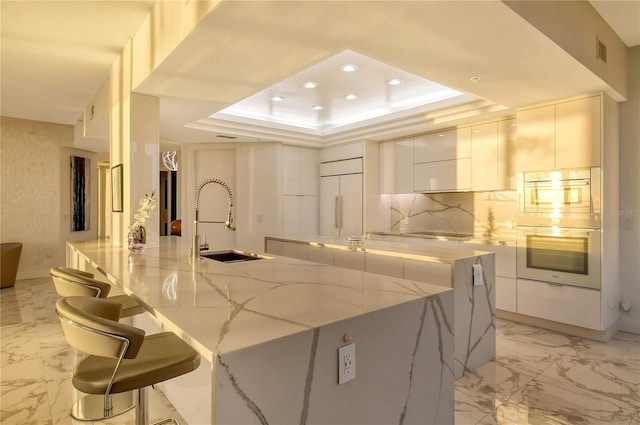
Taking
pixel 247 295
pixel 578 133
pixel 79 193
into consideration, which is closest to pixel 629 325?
pixel 578 133

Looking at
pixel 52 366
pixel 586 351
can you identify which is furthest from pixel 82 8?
pixel 586 351

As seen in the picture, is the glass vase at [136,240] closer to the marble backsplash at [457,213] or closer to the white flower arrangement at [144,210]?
the white flower arrangement at [144,210]

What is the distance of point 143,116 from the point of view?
3.43 metres

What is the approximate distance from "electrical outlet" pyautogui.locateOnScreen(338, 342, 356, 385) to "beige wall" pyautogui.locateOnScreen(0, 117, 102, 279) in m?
6.86

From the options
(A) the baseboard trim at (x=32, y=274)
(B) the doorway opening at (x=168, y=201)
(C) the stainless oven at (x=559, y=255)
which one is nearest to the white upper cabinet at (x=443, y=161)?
(C) the stainless oven at (x=559, y=255)

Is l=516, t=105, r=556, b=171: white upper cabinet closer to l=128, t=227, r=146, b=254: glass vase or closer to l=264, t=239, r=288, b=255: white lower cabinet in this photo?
l=264, t=239, r=288, b=255: white lower cabinet

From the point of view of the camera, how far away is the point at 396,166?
18.4ft

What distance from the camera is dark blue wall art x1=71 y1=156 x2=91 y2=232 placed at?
6559mm

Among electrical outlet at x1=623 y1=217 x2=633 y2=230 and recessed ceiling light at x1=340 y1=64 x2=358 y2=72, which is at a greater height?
recessed ceiling light at x1=340 y1=64 x2=358 y2=72

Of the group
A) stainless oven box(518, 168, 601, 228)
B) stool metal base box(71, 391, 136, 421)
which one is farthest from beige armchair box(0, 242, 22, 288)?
stainless oven box(518, 168, 601, 228)

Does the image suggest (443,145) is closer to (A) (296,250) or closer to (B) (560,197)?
(B) (560,197)

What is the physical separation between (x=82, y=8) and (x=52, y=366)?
2.73m

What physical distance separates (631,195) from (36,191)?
8215 millimetres

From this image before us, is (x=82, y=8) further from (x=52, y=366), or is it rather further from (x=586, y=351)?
(x=586, y=351)
